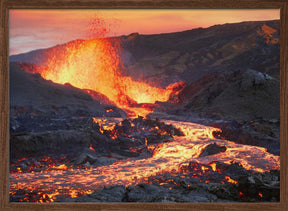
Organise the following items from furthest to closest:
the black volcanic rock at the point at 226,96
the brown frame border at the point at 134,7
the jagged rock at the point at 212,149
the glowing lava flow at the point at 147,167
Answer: the black volcanic rock at the point at 226,96, the jagged rock at the point at 212,149, the glowing lava flow at the point at 147,167, the brown frame border at the point at 134,7

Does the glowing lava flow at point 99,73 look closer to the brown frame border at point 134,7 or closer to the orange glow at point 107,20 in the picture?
the orange glow at point 107,20

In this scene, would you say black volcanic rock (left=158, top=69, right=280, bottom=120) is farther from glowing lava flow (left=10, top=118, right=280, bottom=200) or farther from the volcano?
glowing lava flow (left=10, top=118, right=280, bottom=200)

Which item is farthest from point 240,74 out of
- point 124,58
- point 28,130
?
point 28,130

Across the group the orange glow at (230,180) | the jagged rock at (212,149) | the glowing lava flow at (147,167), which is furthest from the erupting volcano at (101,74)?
the orange glow at (230,180)

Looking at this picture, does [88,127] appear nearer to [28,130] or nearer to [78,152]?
[78,152]

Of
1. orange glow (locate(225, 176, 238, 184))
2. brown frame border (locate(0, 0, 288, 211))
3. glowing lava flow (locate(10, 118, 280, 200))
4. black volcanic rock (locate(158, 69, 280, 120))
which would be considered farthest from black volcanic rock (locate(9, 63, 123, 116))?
orange glow (locate(225, 176, 238, 184))

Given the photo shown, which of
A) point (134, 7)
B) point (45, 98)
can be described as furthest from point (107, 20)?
point (45, 98)

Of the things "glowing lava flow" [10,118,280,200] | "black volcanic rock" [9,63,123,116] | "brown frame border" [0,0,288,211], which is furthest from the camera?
"black volcanic rock" [9,63,123,116]
